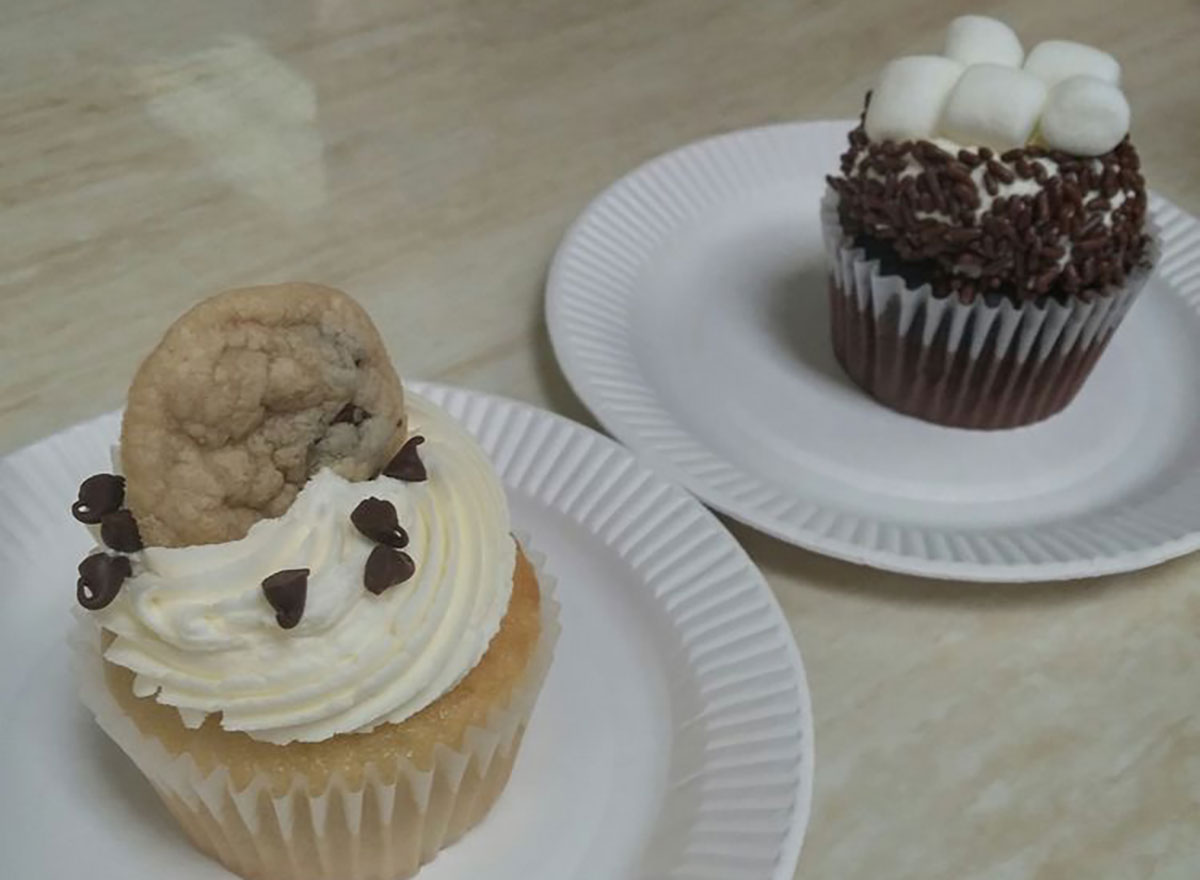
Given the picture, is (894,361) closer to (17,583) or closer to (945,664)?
(945,664)

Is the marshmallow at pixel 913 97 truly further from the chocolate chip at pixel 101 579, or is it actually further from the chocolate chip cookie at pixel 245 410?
the chocolate chip at pixel 101 579

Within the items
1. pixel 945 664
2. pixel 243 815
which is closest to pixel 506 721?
pixel 243 815

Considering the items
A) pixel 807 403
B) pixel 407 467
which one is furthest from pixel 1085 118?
pixel 407 467

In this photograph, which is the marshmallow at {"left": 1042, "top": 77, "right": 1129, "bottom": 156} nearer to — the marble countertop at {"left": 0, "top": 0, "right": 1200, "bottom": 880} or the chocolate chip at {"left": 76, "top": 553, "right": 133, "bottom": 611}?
the marble countertop at {"left": 0, "top": 0, "right": 1200, "bottom": 880}

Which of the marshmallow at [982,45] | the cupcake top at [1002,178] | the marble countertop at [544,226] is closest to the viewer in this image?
the marble countertop at [544,226]

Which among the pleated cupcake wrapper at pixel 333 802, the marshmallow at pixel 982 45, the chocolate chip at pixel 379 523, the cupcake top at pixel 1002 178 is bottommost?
the pleated cupcake wrapper at pixel 333 802

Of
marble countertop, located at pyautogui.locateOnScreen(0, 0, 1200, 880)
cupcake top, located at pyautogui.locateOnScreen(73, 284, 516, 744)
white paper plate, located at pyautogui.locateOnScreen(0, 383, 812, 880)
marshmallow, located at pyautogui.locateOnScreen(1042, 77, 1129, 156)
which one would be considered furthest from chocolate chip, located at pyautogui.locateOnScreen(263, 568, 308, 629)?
marshmallow, located at pyautogui.locateOnScreen(1042, 77, 1129, 156)

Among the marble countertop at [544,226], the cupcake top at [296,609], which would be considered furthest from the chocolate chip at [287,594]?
the marble countertop at [544,226]
